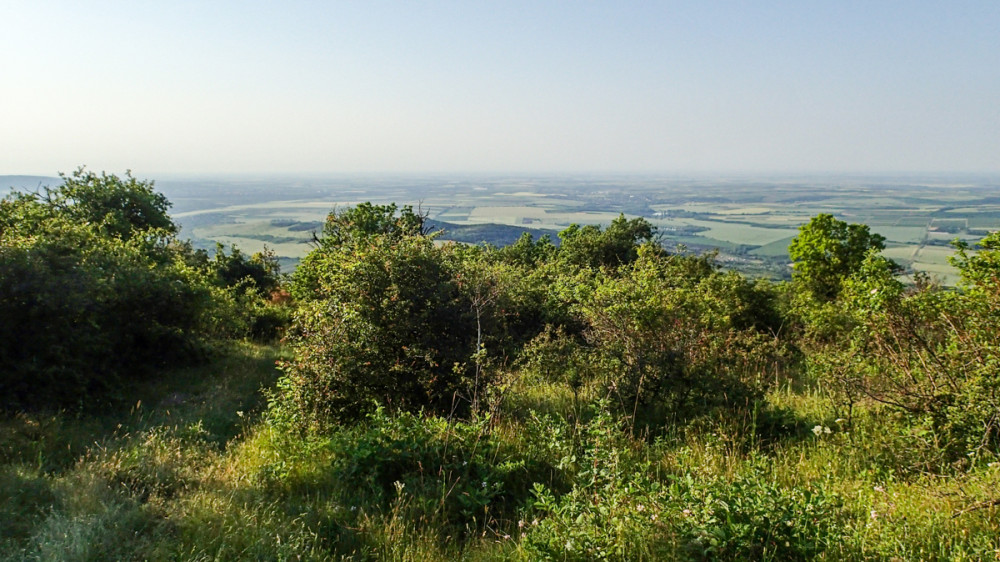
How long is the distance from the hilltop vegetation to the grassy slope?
0.9 inches

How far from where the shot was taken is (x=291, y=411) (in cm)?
583

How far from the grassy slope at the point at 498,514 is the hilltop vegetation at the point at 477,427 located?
0.02 metres

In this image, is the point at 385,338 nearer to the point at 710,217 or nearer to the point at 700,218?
the point at 700,218

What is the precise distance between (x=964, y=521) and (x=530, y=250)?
25.8 m

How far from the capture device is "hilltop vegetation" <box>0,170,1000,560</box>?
3.15 meters

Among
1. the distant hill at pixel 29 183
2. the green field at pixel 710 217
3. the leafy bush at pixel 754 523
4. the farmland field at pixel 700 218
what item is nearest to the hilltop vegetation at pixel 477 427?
the leafy bush at pixel 754 523

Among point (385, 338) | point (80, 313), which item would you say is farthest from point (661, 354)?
point (80, 313)

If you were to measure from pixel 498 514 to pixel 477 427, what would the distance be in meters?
0.97

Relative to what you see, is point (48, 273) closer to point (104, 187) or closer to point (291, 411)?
point (291, 411)

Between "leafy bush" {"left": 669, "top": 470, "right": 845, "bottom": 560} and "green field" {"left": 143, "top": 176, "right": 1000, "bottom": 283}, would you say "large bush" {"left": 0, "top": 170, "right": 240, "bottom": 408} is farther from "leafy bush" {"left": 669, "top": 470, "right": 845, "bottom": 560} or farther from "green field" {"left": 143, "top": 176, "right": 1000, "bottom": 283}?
"green field" {"left": 143, "top": 176, "right": 1000, "bottom": 283}

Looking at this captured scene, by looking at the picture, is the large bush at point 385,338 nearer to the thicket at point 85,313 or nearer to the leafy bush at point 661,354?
the leafy bush at point 661,354

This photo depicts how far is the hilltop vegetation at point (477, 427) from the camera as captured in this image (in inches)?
124

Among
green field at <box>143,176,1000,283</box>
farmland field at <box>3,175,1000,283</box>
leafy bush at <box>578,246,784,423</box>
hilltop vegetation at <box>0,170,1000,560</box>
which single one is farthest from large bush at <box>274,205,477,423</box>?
green field at <box>143,176,1000,283</box>

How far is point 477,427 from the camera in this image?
482 cm
